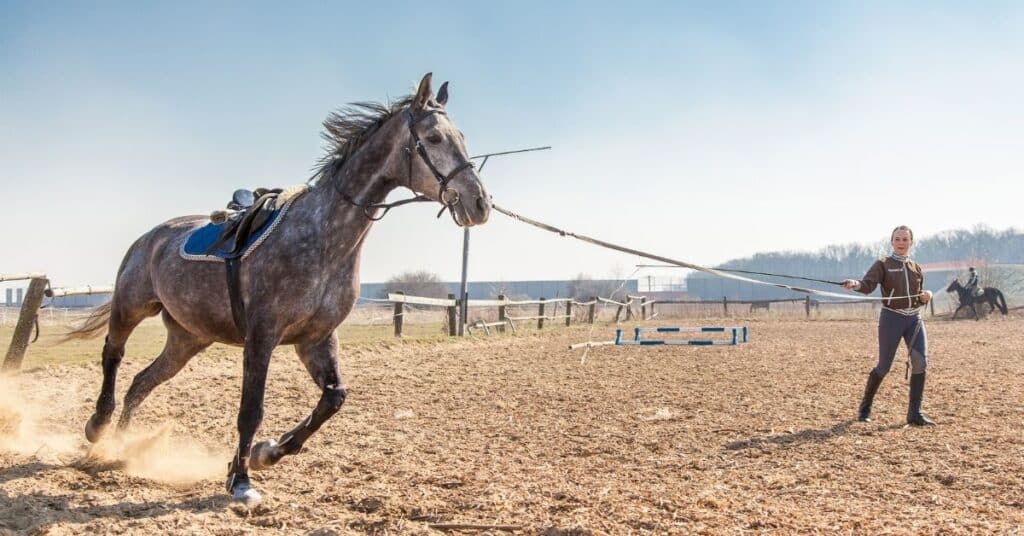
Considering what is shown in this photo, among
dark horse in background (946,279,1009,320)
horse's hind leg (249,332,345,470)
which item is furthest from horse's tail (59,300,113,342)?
dark horse in background (946,279,1009,320)

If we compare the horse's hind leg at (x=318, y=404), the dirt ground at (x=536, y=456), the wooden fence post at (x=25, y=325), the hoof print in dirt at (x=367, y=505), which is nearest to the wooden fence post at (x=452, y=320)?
the dirt ground at (x=536, y=456)

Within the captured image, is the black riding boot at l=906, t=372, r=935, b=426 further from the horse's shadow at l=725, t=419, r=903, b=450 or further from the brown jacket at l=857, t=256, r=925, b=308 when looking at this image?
the brown jacket at l=857, t=256, r=925, b=308

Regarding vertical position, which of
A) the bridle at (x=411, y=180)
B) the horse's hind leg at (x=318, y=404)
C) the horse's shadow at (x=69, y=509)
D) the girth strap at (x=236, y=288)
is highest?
the bridle at (x=411, y=180)

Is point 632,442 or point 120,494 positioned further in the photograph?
point 632,442

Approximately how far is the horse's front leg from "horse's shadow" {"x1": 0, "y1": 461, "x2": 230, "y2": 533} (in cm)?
14

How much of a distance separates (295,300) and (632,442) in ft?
11.4

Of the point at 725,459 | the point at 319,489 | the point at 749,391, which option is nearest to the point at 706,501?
the point at 725,459

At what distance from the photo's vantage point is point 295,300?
183 inches

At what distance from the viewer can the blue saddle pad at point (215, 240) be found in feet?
16.1

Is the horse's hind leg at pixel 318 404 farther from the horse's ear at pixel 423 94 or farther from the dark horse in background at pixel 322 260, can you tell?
the horse's ear at pixel 423 94

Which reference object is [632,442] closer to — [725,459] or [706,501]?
[725,459]

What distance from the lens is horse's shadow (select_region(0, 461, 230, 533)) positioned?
3889mm

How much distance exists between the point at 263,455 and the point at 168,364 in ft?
5.53

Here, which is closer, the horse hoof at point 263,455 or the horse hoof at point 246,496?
the horse hoof at point 246,496
